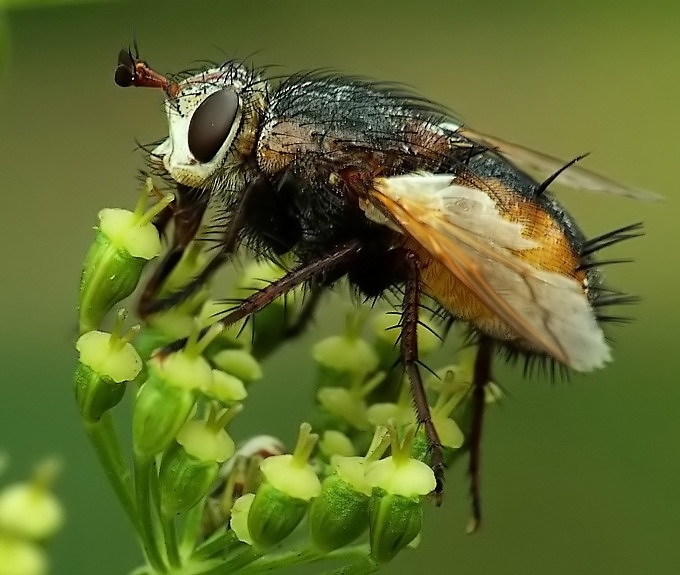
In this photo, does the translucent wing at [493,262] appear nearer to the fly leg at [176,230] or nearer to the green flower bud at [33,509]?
the fly leg at [176,230]

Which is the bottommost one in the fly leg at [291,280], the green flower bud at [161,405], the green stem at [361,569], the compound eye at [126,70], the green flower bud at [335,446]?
the green stem at [361,569]

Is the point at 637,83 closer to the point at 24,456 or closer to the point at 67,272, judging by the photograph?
the point at 67,272

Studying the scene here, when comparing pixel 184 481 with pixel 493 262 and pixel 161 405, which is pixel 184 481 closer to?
pixel 161 405

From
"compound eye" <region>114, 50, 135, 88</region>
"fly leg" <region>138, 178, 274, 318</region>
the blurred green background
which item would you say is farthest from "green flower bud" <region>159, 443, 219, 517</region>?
"compound eye" <region>114, 50, 135, 88</region>

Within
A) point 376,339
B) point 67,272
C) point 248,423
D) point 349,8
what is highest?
point 349,8

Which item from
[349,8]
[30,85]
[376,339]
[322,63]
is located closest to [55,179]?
[30,85]

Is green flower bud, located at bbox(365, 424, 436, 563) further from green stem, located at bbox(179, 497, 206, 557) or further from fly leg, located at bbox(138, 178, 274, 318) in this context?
fly leg, located at bbox(138, 178, 274, 318)

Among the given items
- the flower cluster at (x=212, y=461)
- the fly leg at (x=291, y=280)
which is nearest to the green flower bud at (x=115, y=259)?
the flower cluster at (x=212, y=461)
